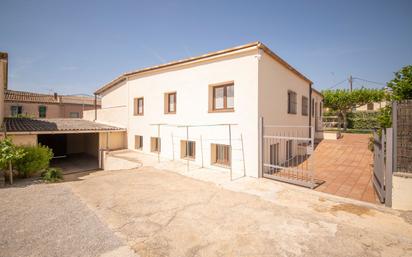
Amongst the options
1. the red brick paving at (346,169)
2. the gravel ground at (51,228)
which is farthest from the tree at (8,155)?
the red brick paving at (346,169)

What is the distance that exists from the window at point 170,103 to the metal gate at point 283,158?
17.7ft

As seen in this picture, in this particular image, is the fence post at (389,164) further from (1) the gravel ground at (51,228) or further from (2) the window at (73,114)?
(2) the window at (73,114)

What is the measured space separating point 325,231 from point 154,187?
489 centimetres

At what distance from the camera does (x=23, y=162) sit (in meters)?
8.12

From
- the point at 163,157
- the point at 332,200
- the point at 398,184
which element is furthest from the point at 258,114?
the point at 163,157

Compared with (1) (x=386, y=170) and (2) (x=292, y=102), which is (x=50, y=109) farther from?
(1) (x=386, y=170)

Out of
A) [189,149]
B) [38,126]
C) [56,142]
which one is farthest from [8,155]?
[56,142]

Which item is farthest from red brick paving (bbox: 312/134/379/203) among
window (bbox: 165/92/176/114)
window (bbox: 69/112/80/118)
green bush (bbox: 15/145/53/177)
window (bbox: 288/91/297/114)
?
window (bbox: 69/112/80/118)

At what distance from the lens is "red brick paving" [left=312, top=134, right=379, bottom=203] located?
6.18 metres

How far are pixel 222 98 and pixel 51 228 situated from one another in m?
7.12

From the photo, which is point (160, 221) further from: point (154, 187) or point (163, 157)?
point (163, 157)

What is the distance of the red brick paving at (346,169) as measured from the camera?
6.18 metres

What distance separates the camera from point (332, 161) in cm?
976

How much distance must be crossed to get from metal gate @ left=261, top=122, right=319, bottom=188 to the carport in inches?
423
